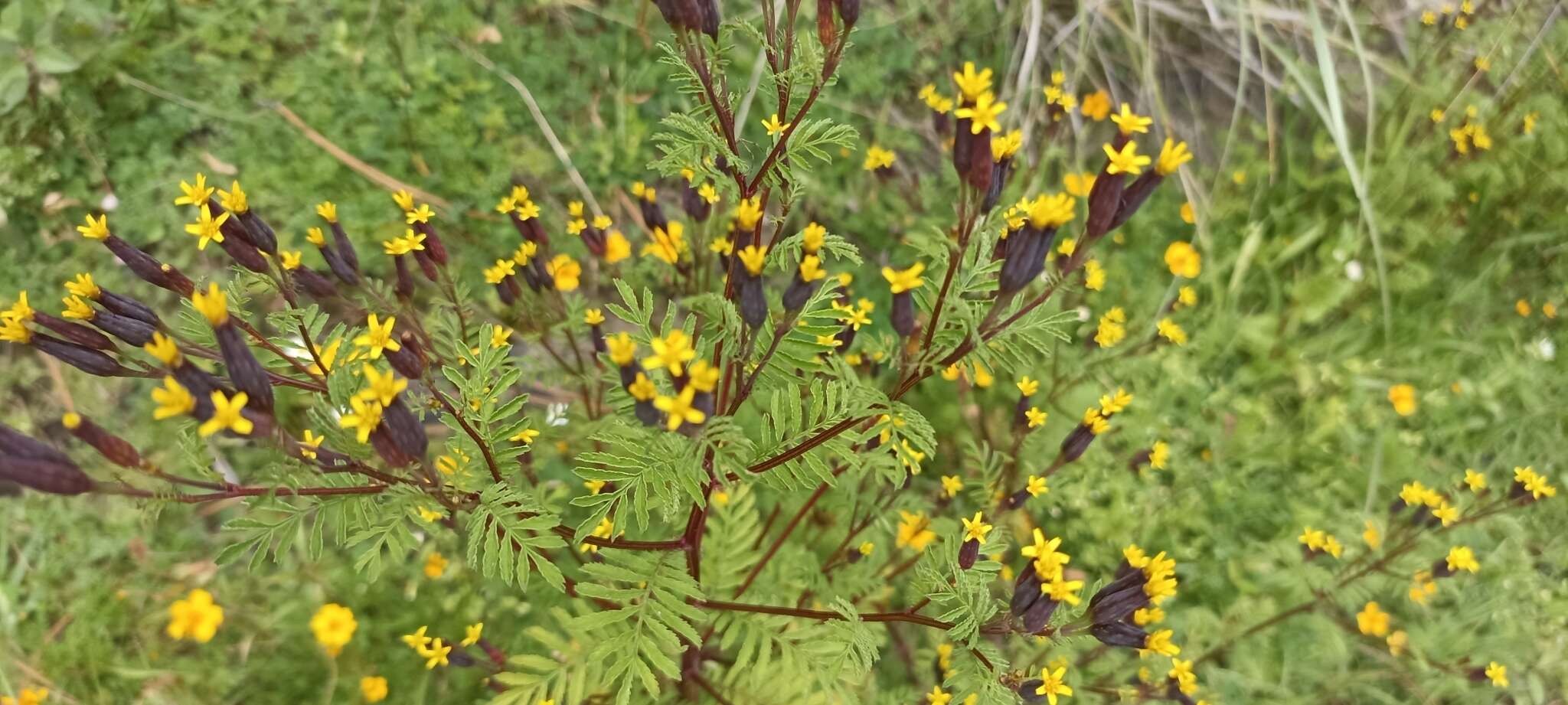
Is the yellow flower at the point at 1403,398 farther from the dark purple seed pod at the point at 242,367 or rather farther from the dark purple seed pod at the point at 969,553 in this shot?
the dark purple seed pod at the point at 242,367

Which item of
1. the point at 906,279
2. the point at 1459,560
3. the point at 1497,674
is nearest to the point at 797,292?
the point at 906,279

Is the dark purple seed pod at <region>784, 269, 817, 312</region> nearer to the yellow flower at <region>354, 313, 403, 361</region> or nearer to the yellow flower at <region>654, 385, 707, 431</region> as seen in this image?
the yellow flower at <region>654, 385, 707, 431</region>

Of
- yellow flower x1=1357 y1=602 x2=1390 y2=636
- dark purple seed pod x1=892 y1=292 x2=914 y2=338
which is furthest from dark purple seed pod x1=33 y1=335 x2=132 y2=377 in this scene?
yellow flower x1=1357 y1=602 x2=1390 y2=636

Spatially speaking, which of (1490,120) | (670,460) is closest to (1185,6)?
(1490,120)

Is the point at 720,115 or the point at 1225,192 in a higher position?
the point at 720,115

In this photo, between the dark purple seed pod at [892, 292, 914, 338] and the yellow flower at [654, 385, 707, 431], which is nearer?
the yellow flower at [654, 385, 707, 431]

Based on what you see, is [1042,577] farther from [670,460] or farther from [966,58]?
[966,58]
